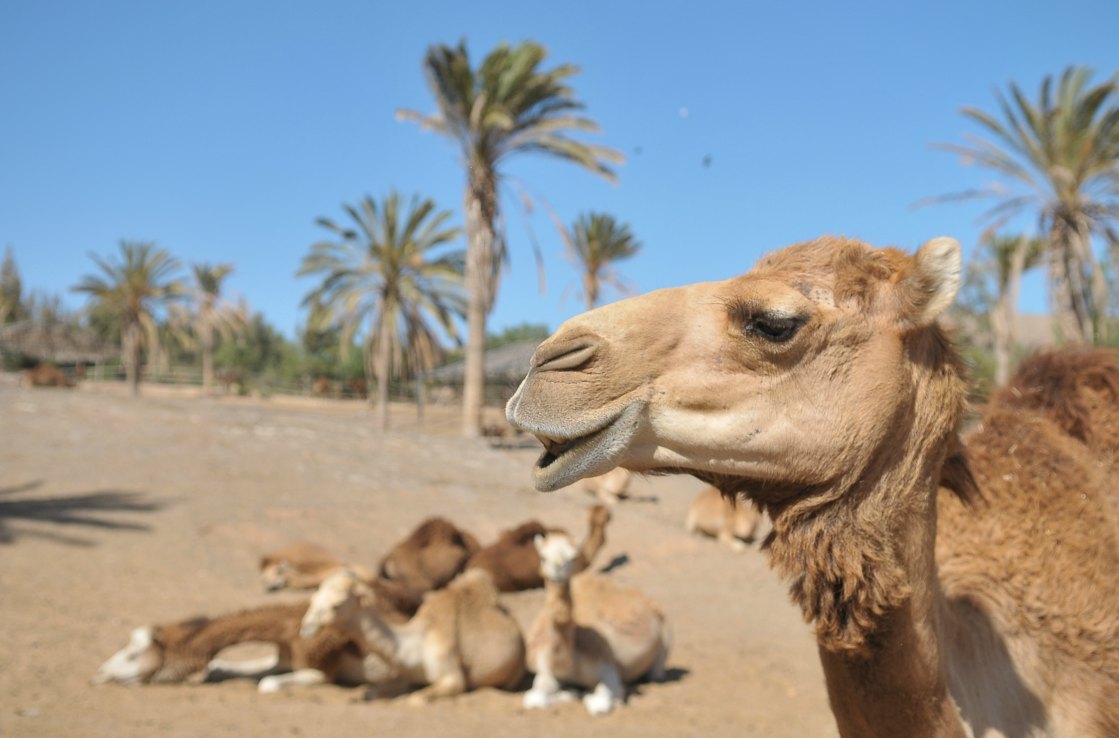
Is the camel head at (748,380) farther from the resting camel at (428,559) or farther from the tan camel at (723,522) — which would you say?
the tan camel at (723,522)

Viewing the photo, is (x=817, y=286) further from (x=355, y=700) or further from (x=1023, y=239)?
(x=1023, y=239)

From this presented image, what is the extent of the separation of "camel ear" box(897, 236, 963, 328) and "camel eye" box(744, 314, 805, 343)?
0.30m

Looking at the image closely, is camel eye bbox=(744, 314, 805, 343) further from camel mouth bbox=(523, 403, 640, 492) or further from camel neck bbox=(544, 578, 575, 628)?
camel neck bbox=(544, 578, 575, 628)

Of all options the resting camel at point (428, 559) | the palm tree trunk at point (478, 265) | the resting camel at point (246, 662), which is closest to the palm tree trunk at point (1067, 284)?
the palm tree trunk at point (478, 265)

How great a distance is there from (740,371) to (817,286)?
13.6 inches

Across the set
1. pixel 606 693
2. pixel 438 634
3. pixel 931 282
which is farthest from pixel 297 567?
pixel 931 282

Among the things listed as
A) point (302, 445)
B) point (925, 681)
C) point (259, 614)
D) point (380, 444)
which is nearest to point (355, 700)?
point (259, 614)

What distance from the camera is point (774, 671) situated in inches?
301

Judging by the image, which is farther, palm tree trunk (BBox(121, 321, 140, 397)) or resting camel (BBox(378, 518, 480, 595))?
palm tree trunk (BBox(121, 321, 140, 397))

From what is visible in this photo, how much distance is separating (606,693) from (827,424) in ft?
16.7

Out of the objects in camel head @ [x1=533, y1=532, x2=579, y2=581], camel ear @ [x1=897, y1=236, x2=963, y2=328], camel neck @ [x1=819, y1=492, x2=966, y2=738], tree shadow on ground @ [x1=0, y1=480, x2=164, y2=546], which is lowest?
tree shadow on ground @ [x1=0, y1=480, x2=164, y2=546]

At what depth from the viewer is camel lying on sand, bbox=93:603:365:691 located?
627 cm

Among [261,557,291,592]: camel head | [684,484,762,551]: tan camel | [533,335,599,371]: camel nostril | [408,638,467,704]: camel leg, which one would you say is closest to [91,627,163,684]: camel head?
[408,638,467,704]: camel leg

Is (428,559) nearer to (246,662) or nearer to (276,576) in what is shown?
(276,576)
